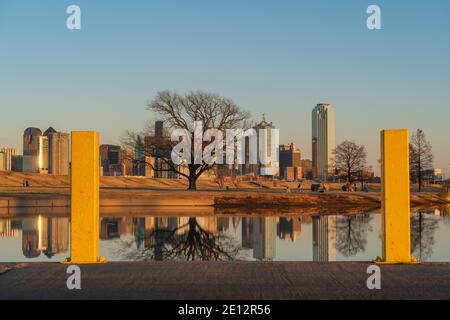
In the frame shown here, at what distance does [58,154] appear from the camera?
186 m

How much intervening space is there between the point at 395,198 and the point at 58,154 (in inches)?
7158

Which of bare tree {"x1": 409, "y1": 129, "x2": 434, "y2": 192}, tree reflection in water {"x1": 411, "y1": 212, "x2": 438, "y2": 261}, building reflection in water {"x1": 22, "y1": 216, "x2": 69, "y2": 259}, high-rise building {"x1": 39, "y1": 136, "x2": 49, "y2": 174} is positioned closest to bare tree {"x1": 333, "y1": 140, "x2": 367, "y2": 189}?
bare tree {"x1": 409, "y1": 129, "x2": 434, "y2": 192}

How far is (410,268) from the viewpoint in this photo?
37.4ft

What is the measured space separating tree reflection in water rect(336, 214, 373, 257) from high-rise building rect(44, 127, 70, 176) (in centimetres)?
15656

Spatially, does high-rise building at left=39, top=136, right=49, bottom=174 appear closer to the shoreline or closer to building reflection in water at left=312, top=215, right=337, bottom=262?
the shoreline

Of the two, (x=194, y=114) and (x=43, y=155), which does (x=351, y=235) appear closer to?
(x=194, y=114)

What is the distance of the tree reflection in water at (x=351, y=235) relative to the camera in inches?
791

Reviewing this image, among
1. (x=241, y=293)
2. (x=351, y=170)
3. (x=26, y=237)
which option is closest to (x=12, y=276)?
(x=241, y=293)

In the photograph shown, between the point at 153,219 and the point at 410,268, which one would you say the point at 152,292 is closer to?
the point at 410,268

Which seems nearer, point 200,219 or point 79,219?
point 79,219

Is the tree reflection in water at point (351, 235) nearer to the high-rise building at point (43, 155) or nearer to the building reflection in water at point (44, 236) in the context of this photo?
the building reflection in water at point (44, 236)

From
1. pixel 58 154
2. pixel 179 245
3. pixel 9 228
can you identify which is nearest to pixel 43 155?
pixel 58 154

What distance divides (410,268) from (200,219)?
23554mm

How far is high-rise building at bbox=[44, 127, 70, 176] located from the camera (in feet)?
599
